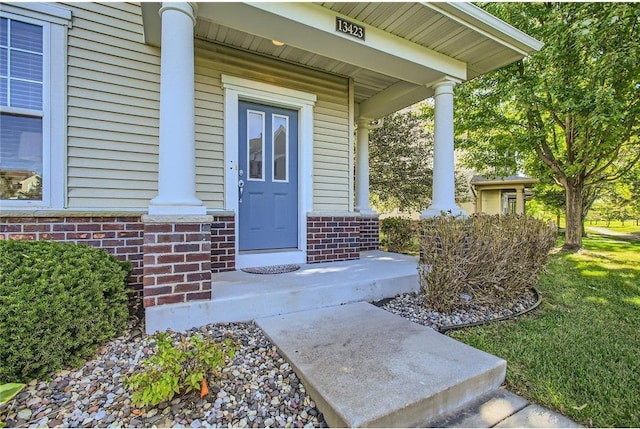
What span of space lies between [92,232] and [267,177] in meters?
1.91

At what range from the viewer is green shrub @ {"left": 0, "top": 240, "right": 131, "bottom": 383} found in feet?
5.86

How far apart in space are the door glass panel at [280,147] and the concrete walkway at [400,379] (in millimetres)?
2175

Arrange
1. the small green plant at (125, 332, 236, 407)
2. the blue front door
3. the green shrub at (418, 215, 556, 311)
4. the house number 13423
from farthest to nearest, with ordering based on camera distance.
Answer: the blue front door
the house number 13423
the green shrub at (418, 215, 556, 311)
the small green plant at (125, 332, 236, 407)

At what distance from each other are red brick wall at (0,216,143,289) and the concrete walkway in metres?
1.66

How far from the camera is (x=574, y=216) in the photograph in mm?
7941

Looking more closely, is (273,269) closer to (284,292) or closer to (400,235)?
(284,292)

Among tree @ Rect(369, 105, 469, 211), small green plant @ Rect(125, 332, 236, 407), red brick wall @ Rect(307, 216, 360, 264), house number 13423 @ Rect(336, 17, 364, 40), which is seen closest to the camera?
small green plant @ Rect(125, 332, 236, 407)

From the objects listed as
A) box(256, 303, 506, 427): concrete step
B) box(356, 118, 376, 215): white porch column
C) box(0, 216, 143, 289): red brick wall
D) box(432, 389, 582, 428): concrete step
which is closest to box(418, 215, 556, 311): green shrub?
box(256, 303, 506, 427): concrete step

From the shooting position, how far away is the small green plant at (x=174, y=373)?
1548 millimetres

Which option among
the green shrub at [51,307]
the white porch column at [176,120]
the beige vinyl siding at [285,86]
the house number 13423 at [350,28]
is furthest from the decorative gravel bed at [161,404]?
the house number 13423 at [350,28]

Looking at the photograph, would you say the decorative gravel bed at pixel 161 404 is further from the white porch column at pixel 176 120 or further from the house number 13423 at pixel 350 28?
the house number 13423 at pixel 350 28

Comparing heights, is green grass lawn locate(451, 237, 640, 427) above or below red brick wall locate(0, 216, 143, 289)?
below

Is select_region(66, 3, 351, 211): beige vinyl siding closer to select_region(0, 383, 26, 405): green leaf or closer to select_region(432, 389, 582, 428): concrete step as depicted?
select_region(0, 383, 26, 405): green leaf

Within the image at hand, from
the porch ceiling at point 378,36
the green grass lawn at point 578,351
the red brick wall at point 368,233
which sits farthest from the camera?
the red brick wall at point 368,233
